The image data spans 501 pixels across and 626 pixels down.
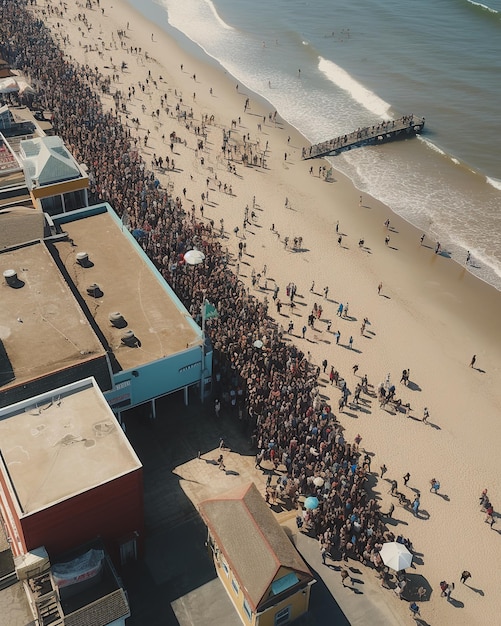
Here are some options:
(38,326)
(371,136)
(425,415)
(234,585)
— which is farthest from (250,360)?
(371,136)

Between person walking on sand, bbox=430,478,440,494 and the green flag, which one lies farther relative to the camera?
the green flag


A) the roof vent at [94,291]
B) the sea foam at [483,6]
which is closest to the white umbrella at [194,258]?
the roof vent at [94,291]

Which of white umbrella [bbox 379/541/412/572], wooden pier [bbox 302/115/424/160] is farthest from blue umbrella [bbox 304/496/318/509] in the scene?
wooden pier [bbox 302/115/424/160]

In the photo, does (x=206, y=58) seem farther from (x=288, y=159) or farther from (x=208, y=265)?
(x=208, y=265)

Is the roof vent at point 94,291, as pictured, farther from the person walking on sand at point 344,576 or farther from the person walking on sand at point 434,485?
the person walking on sand at point 434,485

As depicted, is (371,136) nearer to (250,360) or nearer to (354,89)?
(354,89)

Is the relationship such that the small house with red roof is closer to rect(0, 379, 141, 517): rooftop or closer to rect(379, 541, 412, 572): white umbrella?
rect(379, 541, 412, 572): white umbrella

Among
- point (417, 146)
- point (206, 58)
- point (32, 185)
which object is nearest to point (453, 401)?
point (32, 185)
